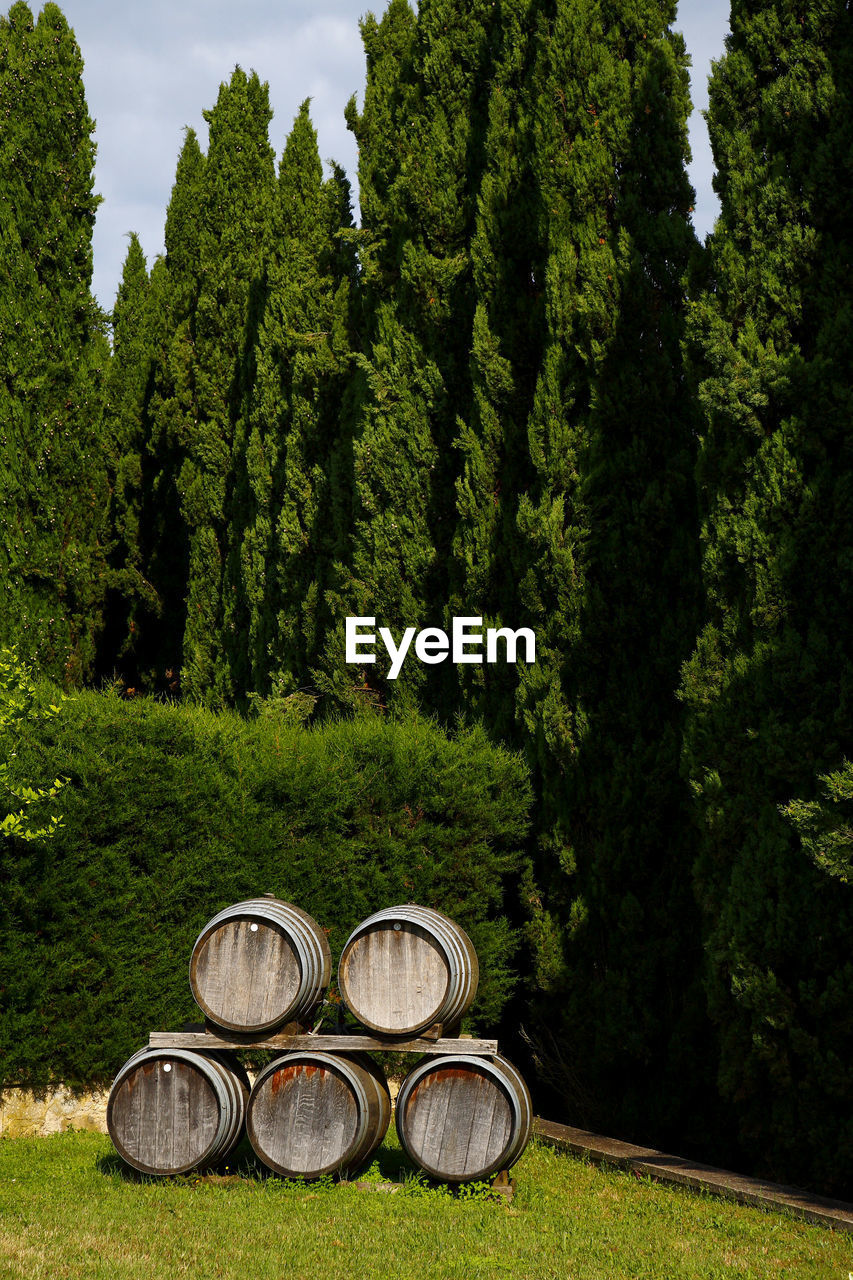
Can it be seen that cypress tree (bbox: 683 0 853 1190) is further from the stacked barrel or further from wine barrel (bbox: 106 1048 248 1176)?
wine barrel (bbox: 106 1048 248 1176)

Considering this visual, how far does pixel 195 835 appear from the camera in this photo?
25.7 feet

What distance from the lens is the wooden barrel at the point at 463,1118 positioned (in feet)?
19.4

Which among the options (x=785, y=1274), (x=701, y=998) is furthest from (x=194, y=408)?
(x=785, y=1274)

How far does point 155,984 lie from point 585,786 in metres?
3.62

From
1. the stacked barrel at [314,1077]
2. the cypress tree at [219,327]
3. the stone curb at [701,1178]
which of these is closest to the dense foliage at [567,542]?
the stone curb at [701,1178]

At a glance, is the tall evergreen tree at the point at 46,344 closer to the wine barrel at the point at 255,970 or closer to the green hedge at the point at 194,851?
the green hedge at the point at 194,851

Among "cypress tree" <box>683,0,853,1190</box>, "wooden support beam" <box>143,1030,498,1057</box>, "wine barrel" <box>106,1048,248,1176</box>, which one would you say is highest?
"cypress tree" <box>683,0,853,1190</box>

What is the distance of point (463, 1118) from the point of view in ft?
19.6

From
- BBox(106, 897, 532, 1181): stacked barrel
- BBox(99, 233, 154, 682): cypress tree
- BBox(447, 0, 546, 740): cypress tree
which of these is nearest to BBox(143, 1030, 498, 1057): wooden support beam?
BBox(106, 897, 532, 1181): stacked barrel

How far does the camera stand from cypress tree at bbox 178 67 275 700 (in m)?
16.6

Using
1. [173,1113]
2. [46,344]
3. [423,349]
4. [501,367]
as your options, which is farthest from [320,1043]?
[46,344]

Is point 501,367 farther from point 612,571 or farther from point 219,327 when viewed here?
point 219,327

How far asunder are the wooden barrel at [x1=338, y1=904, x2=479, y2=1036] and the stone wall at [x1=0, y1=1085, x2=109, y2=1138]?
2415mm

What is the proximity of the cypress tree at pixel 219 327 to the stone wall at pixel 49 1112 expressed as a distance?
9.06 m
